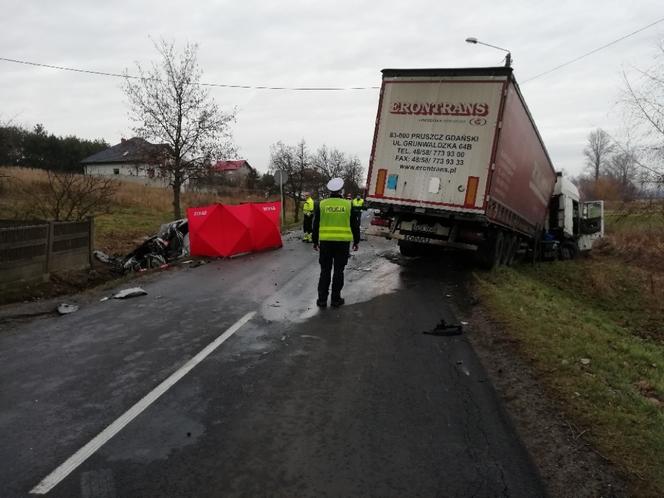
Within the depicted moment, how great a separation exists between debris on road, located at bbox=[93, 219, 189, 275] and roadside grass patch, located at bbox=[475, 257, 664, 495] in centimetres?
811

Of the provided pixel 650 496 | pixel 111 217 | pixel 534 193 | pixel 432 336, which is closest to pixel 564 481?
pixel 650 496

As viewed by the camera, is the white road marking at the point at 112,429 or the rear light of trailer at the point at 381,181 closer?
the white road marking at the point at 112,429

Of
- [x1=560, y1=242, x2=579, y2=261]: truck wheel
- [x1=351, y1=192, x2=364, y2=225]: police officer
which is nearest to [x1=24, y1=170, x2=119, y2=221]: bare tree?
[x1=351, y1=192, x2=364, y2=225]: police officer

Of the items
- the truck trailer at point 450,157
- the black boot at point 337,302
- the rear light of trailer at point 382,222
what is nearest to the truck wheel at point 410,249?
the rear light of trailer at point 382,222

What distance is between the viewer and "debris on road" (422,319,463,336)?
691 cm

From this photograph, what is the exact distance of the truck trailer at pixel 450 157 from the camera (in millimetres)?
10465

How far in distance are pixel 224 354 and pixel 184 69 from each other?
15.3 metres

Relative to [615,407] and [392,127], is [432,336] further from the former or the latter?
[392,127]

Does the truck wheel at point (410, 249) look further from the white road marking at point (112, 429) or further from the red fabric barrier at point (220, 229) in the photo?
the white road marking at point (112, 429)

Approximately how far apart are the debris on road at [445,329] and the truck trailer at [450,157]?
3994 mm

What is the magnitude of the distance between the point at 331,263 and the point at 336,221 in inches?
26.6

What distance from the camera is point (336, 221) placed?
8.44 metres

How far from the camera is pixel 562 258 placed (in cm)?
2009

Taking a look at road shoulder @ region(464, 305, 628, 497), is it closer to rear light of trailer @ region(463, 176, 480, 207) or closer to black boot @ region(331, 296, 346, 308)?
black boot @ region(331, 296, 346, 308)
